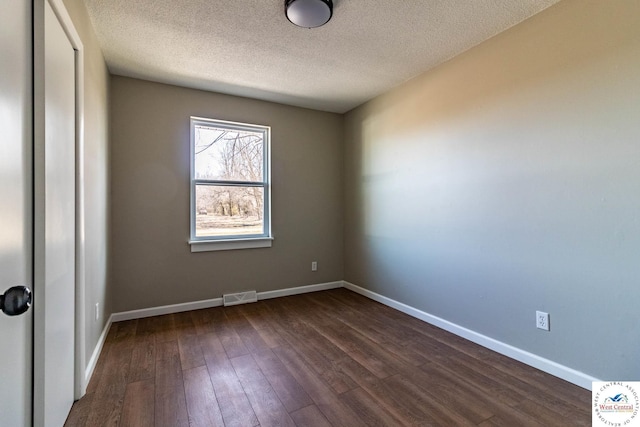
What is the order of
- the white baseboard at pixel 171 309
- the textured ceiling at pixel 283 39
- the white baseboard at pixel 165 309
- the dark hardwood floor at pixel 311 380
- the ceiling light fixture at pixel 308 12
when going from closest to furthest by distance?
1. the dark hardwood floor at pixel 311 380
2. the ceiling light fixture at pixel 308 12
3. the textured ceiling at pixel 283 39
4. the white baseboard at pixel 171 309
5. the white baseboard at pixel 165 309

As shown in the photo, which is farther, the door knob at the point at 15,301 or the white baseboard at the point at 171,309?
the white baseboard at the point at 171,309

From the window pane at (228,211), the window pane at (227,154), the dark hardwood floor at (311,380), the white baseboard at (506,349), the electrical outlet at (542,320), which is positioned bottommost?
the dark hardwood floor at (311,380)

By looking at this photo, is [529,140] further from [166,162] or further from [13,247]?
[166,162]

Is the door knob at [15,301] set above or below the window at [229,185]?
below

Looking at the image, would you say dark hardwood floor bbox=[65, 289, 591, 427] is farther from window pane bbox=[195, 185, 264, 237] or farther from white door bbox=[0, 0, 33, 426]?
window pane bbox=[195, 185, 264, 237]

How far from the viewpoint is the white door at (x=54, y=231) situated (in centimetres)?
118

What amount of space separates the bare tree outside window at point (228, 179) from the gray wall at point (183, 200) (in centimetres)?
A: 12

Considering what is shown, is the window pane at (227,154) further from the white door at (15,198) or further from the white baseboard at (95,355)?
the white door at (15,198)

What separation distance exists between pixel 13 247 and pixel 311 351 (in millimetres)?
1890

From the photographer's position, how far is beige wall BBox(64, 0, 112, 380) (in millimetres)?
1911

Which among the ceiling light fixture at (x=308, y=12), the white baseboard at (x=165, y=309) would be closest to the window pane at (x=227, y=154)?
the white baseboard at (x=165, y=309)

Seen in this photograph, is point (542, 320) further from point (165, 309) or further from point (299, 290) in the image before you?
point (165, 309)

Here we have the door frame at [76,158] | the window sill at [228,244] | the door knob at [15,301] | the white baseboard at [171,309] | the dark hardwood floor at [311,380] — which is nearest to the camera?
the door knob at [15,301]

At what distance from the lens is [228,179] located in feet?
11.3
